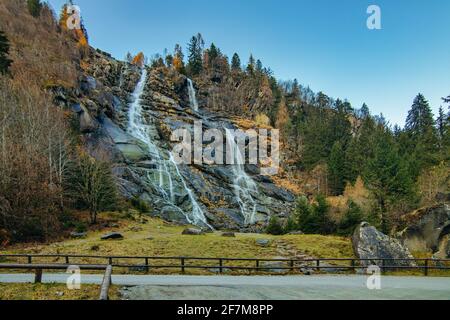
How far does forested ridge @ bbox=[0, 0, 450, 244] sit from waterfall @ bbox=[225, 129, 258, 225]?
635cm

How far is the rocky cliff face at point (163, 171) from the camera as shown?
4316cm

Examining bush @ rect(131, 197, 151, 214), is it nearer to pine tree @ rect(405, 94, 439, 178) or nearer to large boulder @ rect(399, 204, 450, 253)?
large boulder @ rect(399, 204, 450, 253)

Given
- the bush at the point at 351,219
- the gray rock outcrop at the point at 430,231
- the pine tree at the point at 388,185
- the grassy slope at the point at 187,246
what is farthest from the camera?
the bush at the point at 351,219

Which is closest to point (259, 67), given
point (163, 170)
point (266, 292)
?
point (163, 170)

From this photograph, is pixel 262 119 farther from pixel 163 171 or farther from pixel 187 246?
pixel 187 246

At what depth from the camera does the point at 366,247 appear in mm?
25250

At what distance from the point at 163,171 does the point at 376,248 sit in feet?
102

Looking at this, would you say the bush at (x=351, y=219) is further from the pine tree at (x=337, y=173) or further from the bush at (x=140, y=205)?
the pine tree at (x=337, y=173)

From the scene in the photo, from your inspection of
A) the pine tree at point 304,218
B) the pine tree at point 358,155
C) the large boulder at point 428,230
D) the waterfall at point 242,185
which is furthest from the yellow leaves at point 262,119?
the large boulder at point 428,230

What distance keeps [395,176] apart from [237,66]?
8440 cm

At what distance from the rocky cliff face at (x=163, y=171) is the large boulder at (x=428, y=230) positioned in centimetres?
2065

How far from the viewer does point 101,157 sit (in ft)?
124

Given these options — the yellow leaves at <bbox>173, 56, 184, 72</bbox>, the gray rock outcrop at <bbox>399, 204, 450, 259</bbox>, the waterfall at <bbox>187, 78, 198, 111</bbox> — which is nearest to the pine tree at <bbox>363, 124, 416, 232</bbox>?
the gray rock outcrop at <bbox>399, 204, 450, 259</bbox>
